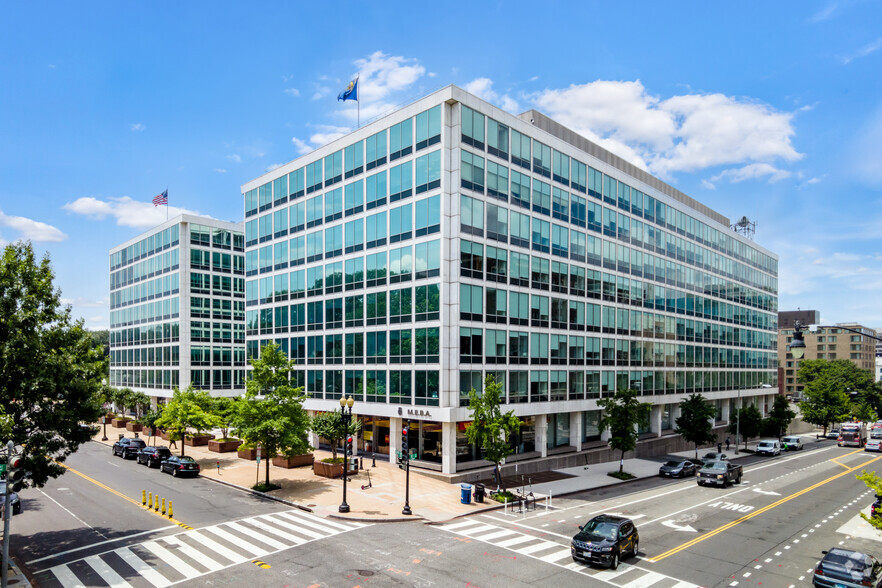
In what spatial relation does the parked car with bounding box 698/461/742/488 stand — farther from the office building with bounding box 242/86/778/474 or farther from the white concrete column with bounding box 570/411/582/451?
the white concrete column with bounding box 570/411/582/451

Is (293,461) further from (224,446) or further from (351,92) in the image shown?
(351,92)

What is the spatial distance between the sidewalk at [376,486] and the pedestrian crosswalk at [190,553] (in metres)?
3.19

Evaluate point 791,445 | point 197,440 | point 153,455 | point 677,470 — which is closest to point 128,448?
point 153,455

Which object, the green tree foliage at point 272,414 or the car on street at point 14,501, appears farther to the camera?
the green tree foliage at point 272,414

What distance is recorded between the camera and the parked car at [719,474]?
40.3m

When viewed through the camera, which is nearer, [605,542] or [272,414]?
[605,542]

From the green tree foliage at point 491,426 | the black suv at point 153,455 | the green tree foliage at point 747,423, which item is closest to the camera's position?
the green tree foliage at point 491,426

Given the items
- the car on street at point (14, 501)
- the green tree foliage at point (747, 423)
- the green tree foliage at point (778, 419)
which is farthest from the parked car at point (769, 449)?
the car on street at point (14, 501)

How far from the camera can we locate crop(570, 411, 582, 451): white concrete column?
5162 centimetres

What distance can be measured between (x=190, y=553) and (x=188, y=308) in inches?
2190

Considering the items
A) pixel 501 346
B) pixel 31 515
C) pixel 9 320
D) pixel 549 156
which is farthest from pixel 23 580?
pixel 549 156

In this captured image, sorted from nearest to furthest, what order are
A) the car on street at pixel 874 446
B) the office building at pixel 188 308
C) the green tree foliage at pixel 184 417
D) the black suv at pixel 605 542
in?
the black suv at pixel 605 542, the green tree foliage at pixel 184 417, the car on street at pixel 874 446, the office building at pixel 188 308

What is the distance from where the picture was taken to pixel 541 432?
48.2 metres

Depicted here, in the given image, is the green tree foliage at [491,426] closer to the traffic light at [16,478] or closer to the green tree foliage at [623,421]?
the green tree foliage at [623,421]
